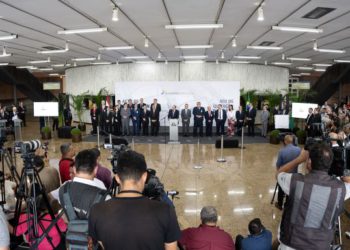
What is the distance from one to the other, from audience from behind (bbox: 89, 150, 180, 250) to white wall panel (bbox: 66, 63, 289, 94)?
1553 centimetres

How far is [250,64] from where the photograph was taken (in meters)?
17.3

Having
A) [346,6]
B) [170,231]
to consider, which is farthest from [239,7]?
[170,231]

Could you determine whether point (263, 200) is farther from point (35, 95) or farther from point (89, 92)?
point (35, 95)

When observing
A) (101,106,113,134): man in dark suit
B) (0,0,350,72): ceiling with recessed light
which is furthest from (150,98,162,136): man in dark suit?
(0,0,350,72): ceiling with recessed light

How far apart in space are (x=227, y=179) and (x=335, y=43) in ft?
21.7

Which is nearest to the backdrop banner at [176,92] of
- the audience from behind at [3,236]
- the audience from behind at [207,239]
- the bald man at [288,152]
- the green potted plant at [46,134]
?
the green potted plant at [46,134]

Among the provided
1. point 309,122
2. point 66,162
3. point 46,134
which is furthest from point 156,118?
point 66,162

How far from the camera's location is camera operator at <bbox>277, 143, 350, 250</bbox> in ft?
7.03

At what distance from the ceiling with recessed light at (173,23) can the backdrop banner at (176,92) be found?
9.81 ft

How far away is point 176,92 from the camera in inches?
557

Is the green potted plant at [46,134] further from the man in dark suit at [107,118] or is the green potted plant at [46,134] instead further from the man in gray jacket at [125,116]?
the man in gray jacket at [125,116]

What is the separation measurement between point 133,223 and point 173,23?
6685 mm

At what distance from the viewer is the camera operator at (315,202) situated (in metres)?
2.14

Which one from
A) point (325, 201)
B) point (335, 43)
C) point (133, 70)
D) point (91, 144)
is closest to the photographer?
point (325, 201)
